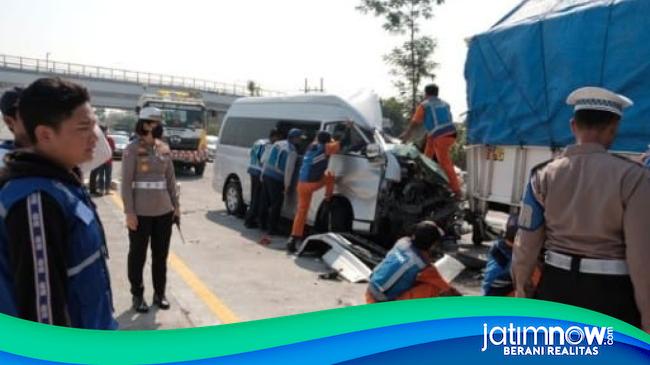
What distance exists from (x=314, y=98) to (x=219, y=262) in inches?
121

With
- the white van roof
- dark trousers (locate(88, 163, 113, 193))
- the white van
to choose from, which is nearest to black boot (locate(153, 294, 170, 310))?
the white van

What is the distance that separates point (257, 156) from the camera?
9711 mm

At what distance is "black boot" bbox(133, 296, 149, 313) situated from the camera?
5.26 m

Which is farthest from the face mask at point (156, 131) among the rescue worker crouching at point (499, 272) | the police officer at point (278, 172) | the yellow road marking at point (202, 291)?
the police officer at point (278, 172)

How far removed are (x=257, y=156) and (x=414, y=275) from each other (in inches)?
231

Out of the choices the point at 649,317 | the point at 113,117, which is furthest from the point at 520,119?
the point at 113,117

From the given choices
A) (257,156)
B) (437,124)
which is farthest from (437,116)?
(257,156)

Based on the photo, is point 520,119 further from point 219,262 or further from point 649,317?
point 649,317

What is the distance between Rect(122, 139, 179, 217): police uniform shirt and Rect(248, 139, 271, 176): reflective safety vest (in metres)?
4.22

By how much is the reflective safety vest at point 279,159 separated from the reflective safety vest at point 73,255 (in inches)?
272

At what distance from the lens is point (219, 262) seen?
7.36 m

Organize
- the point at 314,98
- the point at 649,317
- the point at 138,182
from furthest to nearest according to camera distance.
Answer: the point at 314,98 → the point at 138,182 → the point at 649,317

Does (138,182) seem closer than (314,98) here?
Yes

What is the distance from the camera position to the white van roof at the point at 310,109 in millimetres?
8521
